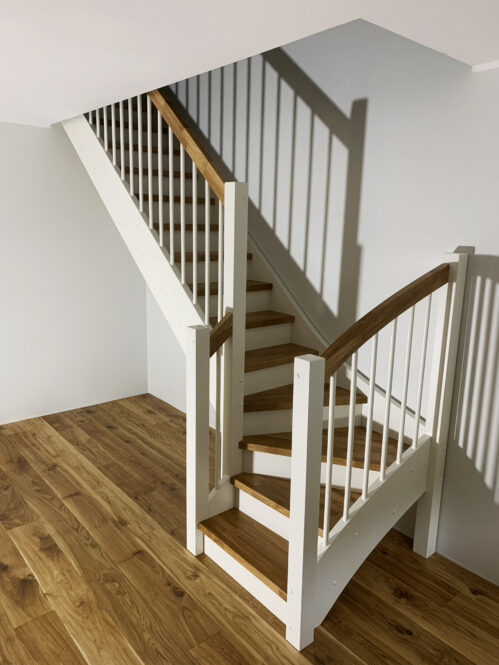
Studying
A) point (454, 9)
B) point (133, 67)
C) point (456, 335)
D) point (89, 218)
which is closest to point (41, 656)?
point (456, 335)

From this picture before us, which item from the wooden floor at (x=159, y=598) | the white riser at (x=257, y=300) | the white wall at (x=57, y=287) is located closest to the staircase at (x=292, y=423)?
the wooden floor at (x=159, y=598)

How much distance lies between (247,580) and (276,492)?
0.40 meters

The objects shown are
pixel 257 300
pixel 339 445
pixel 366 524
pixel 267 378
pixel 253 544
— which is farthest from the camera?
pixel 257 300

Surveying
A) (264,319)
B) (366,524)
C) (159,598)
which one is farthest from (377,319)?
(159,598)

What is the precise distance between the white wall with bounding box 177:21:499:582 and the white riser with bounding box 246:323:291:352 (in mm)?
199

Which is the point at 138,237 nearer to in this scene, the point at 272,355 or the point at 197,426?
the point at 272,355

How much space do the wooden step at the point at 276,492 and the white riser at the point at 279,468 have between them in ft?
0.09

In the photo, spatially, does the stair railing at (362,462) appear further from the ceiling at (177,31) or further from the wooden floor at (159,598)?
the ceiling at (177,31)

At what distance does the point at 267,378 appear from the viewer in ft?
9.80

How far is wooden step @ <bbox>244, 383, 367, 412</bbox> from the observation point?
2.77 m

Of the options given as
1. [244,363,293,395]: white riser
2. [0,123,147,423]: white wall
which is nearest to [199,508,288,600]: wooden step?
[244,363,293,395]: white riser

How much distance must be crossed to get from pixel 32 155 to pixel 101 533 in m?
2.86

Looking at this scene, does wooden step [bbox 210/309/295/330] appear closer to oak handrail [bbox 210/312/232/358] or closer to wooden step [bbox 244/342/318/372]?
wooden step [bbox 244/342/318/372]

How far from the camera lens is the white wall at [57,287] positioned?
4.03 meters
